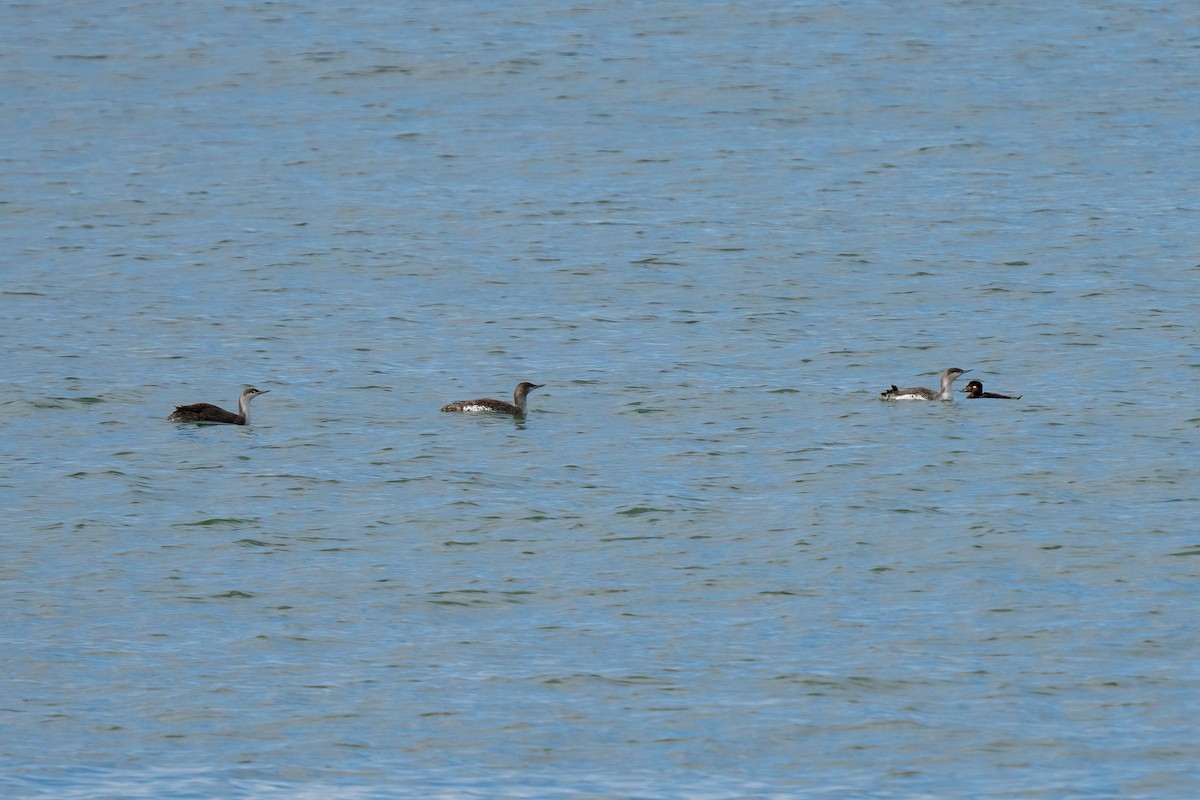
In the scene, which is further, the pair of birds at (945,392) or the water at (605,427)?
the pair of birds at (945,392)

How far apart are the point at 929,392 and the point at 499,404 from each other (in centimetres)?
Result: 453

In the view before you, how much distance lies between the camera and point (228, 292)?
2838cm

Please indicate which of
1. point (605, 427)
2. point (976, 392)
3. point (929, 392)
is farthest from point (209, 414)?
point (976, 392)

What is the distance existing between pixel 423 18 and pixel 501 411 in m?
30.7

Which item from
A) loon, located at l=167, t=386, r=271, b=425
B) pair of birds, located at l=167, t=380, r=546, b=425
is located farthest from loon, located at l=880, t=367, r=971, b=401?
loon, located at l=167, t=386, r=271, b=425

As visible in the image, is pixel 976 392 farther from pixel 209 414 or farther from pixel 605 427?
pixel 209 414

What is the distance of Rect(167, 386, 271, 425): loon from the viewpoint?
21094mm

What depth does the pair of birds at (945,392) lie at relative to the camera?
71.7 feet

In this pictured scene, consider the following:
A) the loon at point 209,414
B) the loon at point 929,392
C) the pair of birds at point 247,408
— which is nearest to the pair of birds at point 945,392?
the loon at point 929,392

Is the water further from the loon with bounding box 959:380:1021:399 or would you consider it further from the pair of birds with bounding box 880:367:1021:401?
the loon with bounding box 959:380:1021:399

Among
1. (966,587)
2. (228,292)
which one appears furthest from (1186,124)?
(966,587)

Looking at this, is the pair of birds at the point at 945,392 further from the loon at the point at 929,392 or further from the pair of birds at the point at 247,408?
the pair of birds at the point at 247,408

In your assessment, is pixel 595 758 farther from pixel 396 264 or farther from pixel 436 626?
pixel 396 264

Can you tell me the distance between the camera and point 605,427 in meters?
21.4
